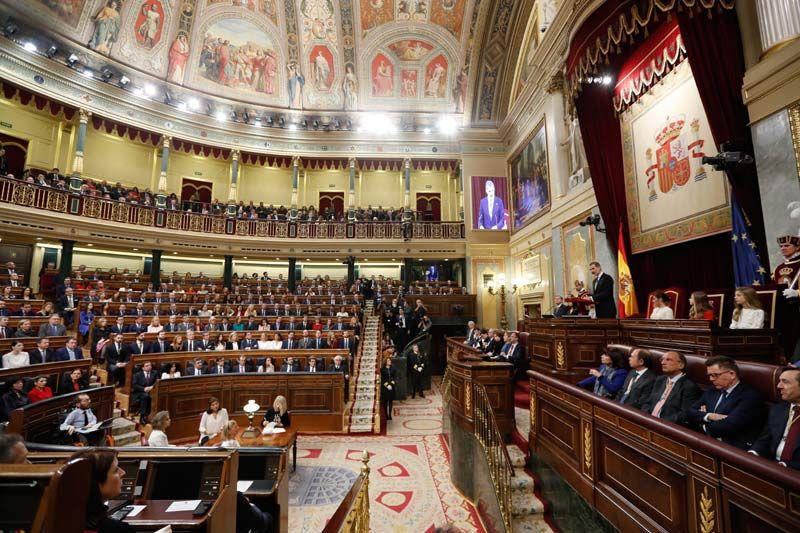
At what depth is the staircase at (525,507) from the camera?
11.9 ft

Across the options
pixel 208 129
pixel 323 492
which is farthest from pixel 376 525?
pixel 208 129

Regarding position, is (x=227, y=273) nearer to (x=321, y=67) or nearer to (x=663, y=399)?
(x=321, y=67)

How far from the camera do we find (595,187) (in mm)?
7578

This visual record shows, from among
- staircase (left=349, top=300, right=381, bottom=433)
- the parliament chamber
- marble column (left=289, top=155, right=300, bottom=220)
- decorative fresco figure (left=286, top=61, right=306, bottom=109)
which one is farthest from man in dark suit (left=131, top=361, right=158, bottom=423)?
decorative fresco figure (left=286, top=61, right=306, bottom=109)

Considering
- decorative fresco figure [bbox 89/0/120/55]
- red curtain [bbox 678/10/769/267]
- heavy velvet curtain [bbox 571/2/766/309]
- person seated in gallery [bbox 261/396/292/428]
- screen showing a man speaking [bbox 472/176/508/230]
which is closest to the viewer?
red curtain [bbox 678/10/769/267]

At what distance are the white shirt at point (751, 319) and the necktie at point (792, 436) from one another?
2020mm

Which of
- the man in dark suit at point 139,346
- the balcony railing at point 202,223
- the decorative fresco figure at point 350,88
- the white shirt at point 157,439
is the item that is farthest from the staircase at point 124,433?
the decorative fresco figure at point 350,88

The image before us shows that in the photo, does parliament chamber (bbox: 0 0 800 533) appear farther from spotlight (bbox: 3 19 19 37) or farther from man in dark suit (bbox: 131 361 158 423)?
spotlight (bbox: 3 19 19 37)

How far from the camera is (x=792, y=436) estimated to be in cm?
193

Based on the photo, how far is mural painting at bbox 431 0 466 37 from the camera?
16156 millimetres

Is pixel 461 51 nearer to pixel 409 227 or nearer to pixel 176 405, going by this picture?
pixel 409 227

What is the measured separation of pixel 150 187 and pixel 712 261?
18.5 m

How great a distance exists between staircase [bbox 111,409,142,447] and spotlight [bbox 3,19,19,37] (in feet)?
38.7

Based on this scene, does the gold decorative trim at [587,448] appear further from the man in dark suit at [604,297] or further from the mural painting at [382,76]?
the mural painting at [382,76]
